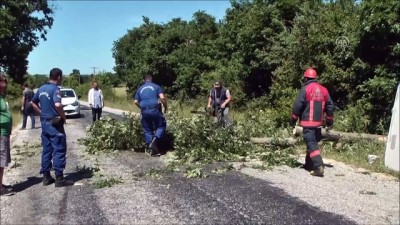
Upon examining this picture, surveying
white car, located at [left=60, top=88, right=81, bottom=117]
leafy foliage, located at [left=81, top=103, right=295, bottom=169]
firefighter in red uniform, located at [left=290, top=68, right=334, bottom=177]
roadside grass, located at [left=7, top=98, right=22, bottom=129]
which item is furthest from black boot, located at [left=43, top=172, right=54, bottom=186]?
white car, located at [left=60, top=88, right=81, bottom=117]

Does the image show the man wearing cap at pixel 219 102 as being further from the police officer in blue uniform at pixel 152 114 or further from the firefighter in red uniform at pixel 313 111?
the firefighter in red uniform at pixel 313 111

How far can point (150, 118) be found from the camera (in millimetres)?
9891

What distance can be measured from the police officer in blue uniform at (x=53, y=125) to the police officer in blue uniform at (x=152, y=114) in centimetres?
294

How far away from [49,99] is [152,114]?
3128 mm

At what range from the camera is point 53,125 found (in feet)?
23.1

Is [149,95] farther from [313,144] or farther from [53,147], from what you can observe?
[313,144]

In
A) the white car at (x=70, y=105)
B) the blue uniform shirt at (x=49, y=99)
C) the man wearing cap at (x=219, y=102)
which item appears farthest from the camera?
the white car at (x=70, y=105)

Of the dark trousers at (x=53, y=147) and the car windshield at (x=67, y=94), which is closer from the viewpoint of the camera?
the dark trousers at (x=53, y=147)

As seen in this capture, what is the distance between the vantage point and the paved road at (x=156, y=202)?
534 centimetres

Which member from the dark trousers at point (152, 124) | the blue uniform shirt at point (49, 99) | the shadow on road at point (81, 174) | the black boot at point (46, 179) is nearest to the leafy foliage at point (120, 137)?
the dark trousers at point (152, 124)

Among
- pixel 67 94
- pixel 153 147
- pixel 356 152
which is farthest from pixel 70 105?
pixel 356 152

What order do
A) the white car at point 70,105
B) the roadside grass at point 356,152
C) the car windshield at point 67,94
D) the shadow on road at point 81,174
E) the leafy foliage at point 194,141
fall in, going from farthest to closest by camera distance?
the car windshield at point 67,94 → the white car at point 70,105 → the leafy foliage at point 194,141 → the roadside grass at point 356,152 → the shadow on road at point 81,174

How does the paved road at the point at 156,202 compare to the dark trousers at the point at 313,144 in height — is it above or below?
below

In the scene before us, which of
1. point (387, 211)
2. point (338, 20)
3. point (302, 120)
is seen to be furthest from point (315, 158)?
point (338, 20)
